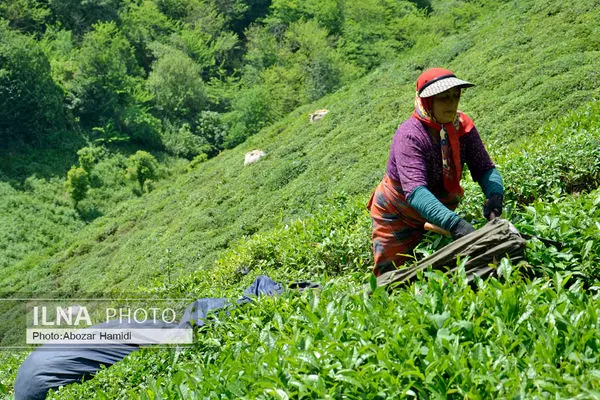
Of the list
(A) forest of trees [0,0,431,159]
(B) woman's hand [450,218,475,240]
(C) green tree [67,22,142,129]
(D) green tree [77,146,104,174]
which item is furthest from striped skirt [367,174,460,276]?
(C) green tree [67,22,142,129]

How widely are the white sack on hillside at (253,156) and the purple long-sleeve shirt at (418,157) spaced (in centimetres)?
1655

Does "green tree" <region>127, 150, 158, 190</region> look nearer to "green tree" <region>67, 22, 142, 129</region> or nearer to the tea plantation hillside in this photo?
"green tree" <region>67, 22, 142, 129</region>

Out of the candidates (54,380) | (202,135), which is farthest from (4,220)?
(54,380)

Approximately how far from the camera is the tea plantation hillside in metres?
2.14

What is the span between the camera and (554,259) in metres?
2.94

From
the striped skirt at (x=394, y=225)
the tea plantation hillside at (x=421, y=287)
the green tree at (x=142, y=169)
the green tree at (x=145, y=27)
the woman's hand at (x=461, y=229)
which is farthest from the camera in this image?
the green tree at (x=145, y=27)

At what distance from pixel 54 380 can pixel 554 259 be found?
361 centimetres

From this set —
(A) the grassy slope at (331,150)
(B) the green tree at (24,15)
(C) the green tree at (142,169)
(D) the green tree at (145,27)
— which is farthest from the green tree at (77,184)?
(B) the green tree at (24,15)

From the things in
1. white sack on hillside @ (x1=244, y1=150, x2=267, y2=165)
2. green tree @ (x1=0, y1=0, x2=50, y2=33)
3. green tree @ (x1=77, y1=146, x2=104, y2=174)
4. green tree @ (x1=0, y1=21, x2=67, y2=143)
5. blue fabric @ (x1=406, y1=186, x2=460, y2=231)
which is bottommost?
blue fabric @ (x1=406, y1=186, x2=460, y2=231)

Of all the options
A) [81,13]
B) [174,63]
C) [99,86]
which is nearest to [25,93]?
[99,86]

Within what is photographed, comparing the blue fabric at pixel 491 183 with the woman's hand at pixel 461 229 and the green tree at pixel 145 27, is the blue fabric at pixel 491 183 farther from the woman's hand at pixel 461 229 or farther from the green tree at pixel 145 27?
the green tree at pixel 145 27

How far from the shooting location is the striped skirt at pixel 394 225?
3617 millimetres

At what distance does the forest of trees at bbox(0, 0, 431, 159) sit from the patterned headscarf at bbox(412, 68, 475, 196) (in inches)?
1422

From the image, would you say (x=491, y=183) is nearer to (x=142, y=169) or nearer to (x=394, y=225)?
(x=394, y=225)
